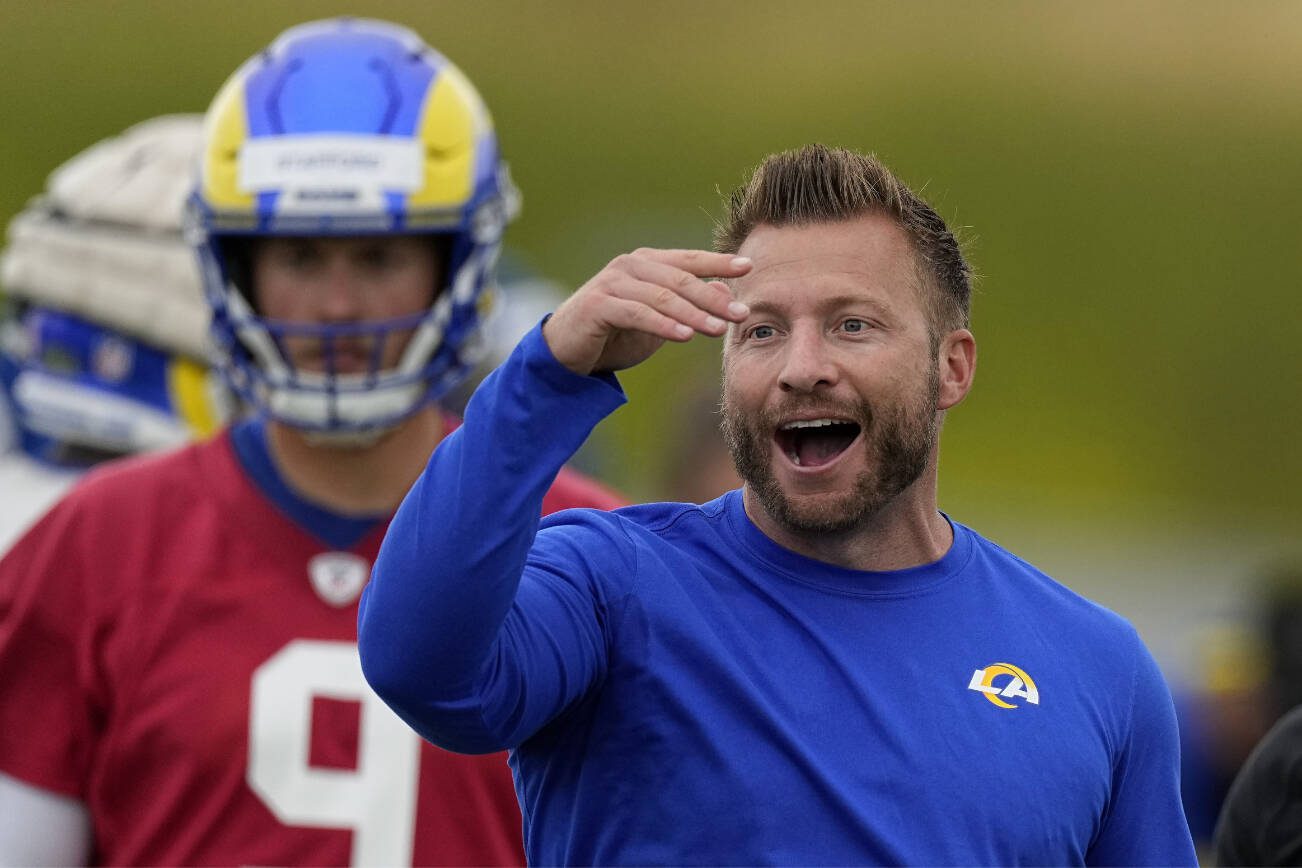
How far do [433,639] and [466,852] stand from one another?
4.70 feet

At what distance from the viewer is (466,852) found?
131 inches

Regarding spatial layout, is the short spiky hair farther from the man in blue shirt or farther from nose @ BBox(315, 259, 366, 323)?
nose @ BBox(315, 259, 366, 323)

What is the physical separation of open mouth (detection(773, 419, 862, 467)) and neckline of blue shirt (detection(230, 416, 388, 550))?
137 cm

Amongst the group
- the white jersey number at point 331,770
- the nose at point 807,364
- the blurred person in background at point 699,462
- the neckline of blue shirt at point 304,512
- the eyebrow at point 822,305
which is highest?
the eyebrow at point 822,305

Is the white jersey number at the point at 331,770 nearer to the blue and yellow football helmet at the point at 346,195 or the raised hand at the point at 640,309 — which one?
the blue and yellow football helmet at the point at 346,195

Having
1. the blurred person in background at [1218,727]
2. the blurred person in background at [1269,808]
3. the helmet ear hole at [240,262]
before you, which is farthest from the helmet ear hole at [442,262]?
the blurred person in background at [1218,727]

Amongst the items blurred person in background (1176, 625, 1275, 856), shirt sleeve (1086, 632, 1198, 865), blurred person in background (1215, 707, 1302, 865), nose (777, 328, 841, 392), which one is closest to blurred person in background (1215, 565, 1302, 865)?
blurred person in background (1215, 707, 1302, 865)

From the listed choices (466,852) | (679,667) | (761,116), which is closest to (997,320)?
(761,116)

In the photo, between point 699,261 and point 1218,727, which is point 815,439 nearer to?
point 699,261

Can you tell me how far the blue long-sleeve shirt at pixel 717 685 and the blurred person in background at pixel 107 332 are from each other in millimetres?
2627

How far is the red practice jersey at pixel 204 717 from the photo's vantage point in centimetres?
327

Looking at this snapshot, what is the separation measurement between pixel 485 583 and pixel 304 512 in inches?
64.6

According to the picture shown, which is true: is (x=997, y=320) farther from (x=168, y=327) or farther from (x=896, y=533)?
(x=896, y=533)

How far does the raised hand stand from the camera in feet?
6.58
